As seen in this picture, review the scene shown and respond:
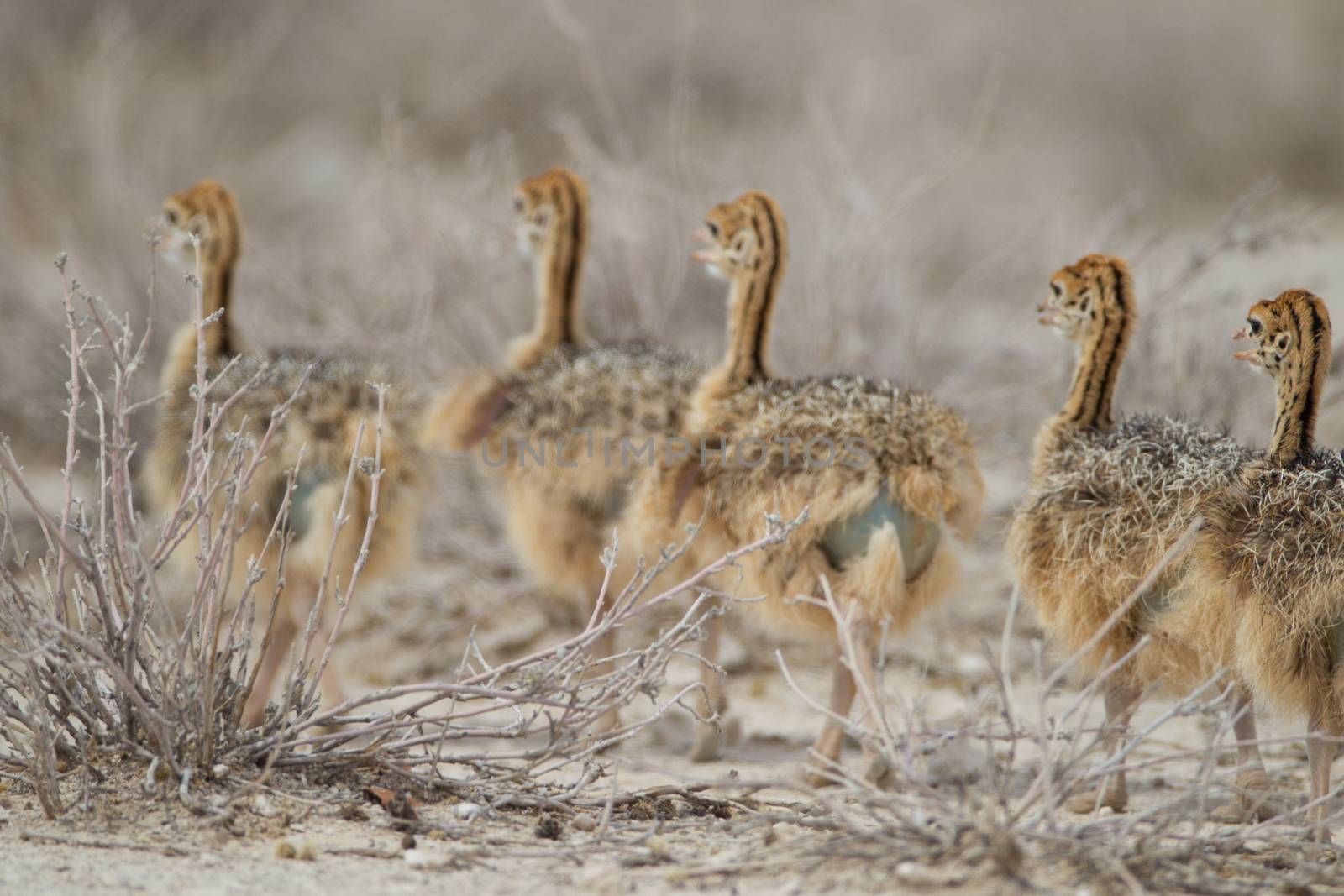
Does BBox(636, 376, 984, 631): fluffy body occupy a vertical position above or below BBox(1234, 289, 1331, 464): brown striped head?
below

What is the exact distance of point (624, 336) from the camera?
7758 millimetres

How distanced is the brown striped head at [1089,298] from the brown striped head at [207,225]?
3219mm

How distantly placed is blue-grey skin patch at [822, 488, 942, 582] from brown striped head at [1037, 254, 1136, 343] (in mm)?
807

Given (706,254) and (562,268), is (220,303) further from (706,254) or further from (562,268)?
(706,254)

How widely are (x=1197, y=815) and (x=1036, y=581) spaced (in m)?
1.38

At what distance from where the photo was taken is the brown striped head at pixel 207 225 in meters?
6.12

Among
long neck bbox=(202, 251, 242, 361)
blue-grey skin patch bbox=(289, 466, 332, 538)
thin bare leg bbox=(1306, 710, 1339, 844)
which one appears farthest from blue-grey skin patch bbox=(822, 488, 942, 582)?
long neck bbox=(202, 251, 242, 361)

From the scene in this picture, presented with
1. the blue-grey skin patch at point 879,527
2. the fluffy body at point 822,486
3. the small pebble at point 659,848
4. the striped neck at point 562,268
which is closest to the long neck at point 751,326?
the fluffy body at point 822,486

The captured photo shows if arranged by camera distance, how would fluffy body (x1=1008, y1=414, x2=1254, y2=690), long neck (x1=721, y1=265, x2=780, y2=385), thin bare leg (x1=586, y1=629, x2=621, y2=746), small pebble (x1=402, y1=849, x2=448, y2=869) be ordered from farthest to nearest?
thin bare leg (x1=586, y1=629, x2=621, y2=746) < long neck (x1=721, y1=265, x2=780, y2=385) < fluffy body (x1=1008, y1=414, x2=1254, y2=690) < small pebble (x1=402, y1=849, x2=448, y2=869)

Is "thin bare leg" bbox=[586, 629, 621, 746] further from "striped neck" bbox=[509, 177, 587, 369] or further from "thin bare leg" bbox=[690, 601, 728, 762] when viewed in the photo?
"striped neck" bbox=[509, 177, 587, 369]

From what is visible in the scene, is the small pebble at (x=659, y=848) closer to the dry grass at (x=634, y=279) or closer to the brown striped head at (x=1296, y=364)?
the dry grass at (x=634, y=279)

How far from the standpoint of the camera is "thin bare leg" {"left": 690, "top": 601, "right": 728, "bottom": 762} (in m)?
5.62

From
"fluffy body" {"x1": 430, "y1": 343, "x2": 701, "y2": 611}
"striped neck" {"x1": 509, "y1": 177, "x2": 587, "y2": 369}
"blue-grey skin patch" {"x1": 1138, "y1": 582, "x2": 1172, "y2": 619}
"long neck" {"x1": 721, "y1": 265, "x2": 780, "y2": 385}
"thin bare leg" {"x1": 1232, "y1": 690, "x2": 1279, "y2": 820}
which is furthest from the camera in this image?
"striped neck" {"x1": 509, "y1": 177, "x2": 587, "y2": 369}

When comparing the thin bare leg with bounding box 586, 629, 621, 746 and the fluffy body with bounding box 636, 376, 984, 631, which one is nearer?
the fluffy body with bounding box 636, 376, 984, 631
